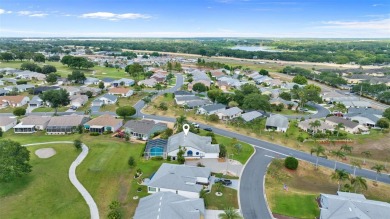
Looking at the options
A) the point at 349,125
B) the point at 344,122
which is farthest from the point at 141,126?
the point at 349,125

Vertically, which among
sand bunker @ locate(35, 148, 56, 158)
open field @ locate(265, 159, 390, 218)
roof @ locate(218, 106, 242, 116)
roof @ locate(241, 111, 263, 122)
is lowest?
open field @ locate(265, 159, 390, 218)

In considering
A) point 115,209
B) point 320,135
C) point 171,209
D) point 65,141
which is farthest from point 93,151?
point 320,135

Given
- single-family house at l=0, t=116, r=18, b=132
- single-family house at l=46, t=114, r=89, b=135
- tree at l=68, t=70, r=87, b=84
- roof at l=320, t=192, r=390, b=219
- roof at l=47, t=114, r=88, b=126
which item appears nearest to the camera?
roof at l=320, t=192, r=390, b=219

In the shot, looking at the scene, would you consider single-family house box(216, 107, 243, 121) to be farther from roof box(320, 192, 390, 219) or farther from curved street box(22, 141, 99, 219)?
roof box(320, 192, 390, 219)

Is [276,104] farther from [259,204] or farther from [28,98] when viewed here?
[28,98]

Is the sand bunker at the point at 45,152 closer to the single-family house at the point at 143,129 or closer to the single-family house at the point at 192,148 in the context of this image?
the single-family house at the point at 143,129

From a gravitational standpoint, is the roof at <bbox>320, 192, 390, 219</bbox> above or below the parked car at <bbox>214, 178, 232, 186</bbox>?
above

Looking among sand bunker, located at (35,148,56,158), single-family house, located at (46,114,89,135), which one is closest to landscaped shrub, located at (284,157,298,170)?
sand bunker, located at (35,148,56,158)
